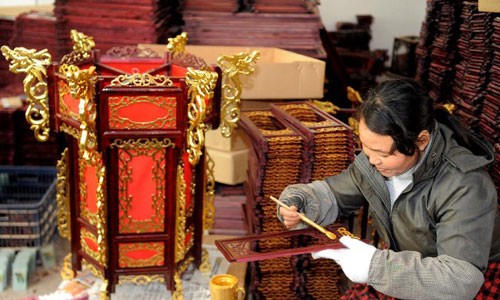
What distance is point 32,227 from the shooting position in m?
3.36

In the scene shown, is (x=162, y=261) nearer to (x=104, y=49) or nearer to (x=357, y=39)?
(x=104, y=49)

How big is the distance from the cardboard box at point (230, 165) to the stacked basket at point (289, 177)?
54cm

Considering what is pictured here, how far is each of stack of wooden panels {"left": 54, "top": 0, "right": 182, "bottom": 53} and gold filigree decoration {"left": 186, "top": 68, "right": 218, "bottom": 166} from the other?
1.90m

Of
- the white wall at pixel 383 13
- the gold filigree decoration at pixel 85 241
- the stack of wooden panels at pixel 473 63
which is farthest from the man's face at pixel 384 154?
the white wall at pixel 383 13

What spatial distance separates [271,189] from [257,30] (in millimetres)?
1898

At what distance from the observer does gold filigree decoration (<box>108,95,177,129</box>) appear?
246cm

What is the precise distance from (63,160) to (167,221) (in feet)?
1.87

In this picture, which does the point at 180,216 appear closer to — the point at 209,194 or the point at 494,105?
the point at 209,194

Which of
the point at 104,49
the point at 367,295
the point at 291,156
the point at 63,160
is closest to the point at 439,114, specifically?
the point at 367,295

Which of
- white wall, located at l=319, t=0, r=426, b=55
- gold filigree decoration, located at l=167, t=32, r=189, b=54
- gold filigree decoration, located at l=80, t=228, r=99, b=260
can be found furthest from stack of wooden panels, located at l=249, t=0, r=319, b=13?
white wall, located at l=319, t=0, r=426, b=55

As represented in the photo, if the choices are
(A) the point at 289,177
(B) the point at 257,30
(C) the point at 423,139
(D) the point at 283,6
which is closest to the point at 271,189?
(A) the point at 289,177

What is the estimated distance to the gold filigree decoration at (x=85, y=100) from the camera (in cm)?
233

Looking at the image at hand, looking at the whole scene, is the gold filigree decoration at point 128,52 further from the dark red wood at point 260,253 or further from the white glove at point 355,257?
the white glove at point 355,257

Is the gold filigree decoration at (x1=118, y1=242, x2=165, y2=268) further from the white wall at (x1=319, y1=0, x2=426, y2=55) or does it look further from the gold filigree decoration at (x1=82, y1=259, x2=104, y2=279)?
the white wall at (x1=319, y1=0, x2=426, y2=55)
